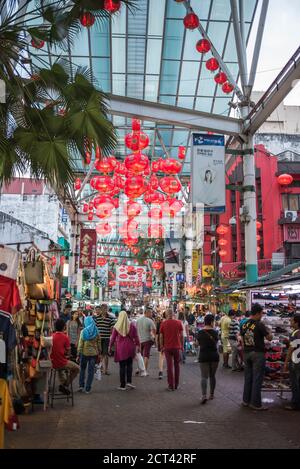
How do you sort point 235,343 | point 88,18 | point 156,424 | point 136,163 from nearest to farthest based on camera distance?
point 156,424 < point 88,18 < point 235,343 < point 136,163

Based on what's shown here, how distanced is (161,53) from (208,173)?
357 inches

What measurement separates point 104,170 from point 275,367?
9.63 metres

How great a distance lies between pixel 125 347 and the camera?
33.9 feet

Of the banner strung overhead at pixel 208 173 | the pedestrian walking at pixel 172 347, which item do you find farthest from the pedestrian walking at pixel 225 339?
the pedestrian walking at pixel 172 347

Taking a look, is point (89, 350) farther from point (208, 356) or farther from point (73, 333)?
point (73, 333)

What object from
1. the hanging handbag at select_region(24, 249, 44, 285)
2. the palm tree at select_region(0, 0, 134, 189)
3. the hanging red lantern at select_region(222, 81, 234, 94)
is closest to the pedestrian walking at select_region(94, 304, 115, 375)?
the hanging handbag at select_region(24, 249, 44, 285)

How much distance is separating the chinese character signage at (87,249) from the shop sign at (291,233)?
1296cm

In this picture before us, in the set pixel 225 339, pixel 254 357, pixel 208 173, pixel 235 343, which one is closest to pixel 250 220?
pixel 208 173

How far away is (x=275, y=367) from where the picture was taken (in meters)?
9.65

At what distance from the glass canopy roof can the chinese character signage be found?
8419 mm

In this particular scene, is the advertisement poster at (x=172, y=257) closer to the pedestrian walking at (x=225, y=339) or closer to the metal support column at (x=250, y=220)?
the metal support column at (x=250, y=220)

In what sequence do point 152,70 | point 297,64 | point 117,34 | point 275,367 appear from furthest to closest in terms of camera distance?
point 152,70 < point 117,34 < point 297,64 < point 275,367
